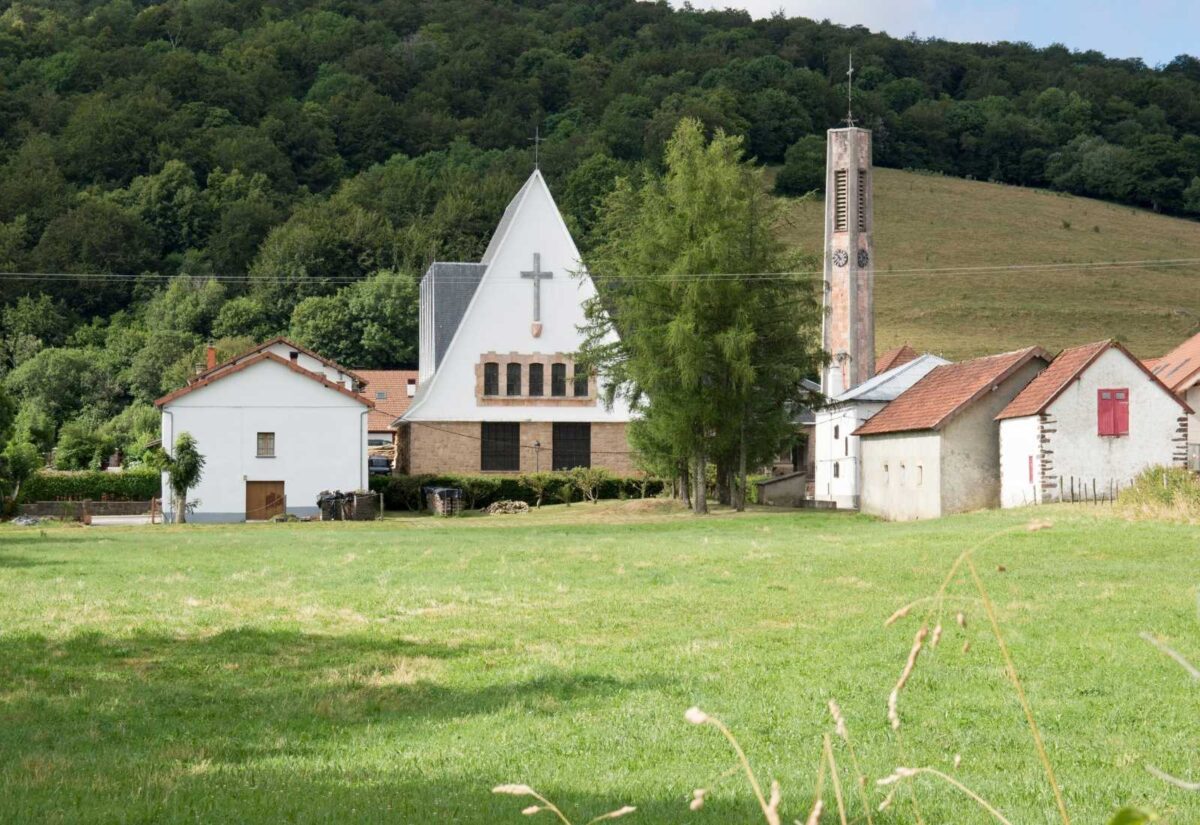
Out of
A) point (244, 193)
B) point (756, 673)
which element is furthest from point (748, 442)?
point (244, 193)

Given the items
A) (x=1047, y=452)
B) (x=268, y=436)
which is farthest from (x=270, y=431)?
(x=1047, y=452)

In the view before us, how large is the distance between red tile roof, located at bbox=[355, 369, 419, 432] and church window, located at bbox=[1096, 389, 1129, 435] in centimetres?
4236

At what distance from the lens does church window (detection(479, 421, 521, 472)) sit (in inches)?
2562

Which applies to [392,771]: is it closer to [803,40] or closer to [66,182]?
[66,182]

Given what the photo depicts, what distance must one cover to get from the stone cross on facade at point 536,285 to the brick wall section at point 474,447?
4.24 meters

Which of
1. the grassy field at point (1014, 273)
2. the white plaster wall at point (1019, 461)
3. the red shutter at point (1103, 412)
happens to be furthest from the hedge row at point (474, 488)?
the grassy field at point (1014, 273)

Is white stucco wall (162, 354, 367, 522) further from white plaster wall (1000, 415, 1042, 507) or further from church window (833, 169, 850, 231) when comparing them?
church window (833, 169, 850, 231)

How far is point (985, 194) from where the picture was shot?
13000 centimetres

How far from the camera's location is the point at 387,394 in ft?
271

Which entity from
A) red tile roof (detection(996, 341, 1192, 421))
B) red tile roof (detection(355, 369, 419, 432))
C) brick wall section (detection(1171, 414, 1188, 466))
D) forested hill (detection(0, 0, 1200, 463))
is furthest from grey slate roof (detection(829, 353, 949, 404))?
forested hill (detection(0, 0, 1200, 463))

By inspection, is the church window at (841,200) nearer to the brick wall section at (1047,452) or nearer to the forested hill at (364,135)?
the forested hill at (364,135)

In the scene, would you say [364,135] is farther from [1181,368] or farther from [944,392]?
[944,392]

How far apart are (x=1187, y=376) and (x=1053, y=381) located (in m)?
18.4

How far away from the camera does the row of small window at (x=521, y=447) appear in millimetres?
65062
